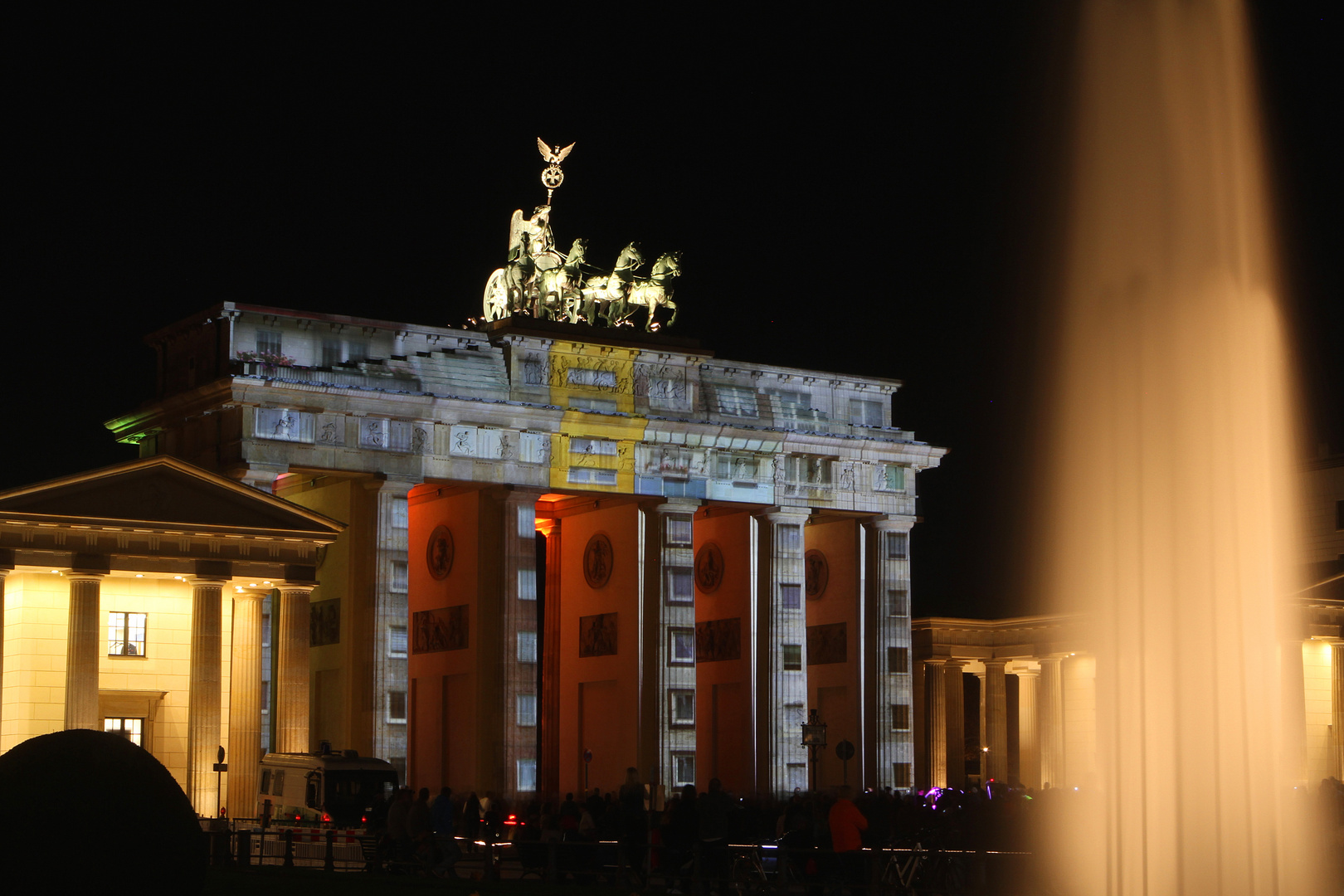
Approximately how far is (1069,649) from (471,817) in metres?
34.8

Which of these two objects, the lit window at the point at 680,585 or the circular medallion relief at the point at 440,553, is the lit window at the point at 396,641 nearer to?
the circular medallion relief at the point at 440,553

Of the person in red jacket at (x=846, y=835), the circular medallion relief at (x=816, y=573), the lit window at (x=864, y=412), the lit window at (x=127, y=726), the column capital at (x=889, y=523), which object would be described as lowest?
the person in red jacket at (x=846, y=835)

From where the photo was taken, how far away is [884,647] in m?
63.4

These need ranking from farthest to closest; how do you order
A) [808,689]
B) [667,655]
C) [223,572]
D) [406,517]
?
[808,689], [667,655], [406,517], [223,572]

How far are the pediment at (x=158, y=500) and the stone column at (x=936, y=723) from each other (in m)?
31.9

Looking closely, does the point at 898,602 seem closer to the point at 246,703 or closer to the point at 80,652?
the point at 246,703

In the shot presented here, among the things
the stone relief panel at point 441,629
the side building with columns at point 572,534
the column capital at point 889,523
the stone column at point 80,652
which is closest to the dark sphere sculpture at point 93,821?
the stone column at point 80,652

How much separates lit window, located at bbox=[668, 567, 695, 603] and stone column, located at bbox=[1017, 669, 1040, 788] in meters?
18.3

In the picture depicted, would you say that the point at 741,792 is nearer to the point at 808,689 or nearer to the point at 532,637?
the point at 808,689

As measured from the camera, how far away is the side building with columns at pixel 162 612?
44031mm

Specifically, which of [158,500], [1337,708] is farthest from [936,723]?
[158,500]

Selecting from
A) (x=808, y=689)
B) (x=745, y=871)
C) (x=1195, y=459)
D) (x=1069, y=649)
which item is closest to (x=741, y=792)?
(x=808, y=689)

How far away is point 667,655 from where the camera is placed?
59.3 metres

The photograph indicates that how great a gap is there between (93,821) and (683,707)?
45530 mm
